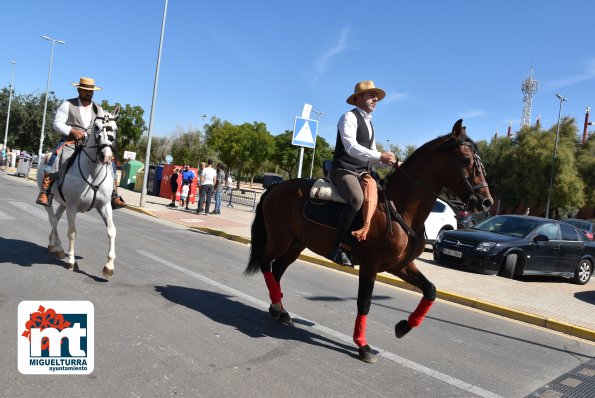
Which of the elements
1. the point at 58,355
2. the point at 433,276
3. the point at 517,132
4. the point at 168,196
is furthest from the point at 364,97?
the point at 517,132

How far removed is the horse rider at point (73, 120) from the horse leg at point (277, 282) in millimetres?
2929

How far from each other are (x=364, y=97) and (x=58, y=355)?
370cm

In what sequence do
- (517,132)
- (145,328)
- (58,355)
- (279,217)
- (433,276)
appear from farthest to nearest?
(517,132)
(433,276)
(279,217)
(145,328)
(58,355)

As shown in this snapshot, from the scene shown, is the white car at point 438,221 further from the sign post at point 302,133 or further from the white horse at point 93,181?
the white horse at point 93,181

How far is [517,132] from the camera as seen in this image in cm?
4694

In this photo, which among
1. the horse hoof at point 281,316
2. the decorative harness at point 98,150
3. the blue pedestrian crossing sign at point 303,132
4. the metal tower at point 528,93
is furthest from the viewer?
the metal tower at point 528,93

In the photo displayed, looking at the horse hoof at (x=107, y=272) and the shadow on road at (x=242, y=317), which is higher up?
the horse hoof at (x=107, y=272)

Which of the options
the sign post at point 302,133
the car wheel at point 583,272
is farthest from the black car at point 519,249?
the sign post at point 302,133

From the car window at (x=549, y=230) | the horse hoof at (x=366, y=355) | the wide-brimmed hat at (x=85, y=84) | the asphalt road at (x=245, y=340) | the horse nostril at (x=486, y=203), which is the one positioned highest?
the wide-brimmed hat at (x=85, y=84)

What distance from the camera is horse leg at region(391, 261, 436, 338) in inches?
183

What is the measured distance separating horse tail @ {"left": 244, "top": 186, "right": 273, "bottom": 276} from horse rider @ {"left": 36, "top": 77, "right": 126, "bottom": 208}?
2.50m

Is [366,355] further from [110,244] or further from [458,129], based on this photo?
[110,244]

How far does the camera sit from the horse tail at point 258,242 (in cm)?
563

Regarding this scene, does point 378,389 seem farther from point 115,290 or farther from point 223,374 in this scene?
point 115,290
